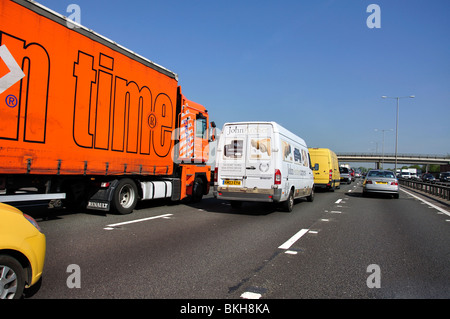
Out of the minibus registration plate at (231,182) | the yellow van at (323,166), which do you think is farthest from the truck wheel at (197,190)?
the yellow van at (323,166)

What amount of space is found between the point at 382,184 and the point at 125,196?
44.2 feet

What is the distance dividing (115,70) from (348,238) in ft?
21.1

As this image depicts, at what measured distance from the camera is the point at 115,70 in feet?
26.0

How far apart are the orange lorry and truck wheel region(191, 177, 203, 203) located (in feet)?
3.46

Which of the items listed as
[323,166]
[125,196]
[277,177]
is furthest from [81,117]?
[323,166]

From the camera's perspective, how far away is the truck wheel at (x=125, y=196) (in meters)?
8.32

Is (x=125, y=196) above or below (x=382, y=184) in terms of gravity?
below

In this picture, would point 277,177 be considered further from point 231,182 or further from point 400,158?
point 400,158

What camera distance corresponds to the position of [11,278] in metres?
2.91

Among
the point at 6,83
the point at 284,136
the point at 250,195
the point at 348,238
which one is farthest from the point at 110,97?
the point at 348,238

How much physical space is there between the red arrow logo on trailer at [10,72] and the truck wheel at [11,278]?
12.3ft

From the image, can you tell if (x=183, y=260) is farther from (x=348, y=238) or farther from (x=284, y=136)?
(x=284, y=136)

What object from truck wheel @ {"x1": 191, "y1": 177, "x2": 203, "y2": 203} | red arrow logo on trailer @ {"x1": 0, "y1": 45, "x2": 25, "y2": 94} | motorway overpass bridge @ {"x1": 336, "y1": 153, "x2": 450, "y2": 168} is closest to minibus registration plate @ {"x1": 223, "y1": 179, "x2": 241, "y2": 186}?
truck wheel @ {"x1": 191, "y1": 177, "x2": 203, "y2": 203}
